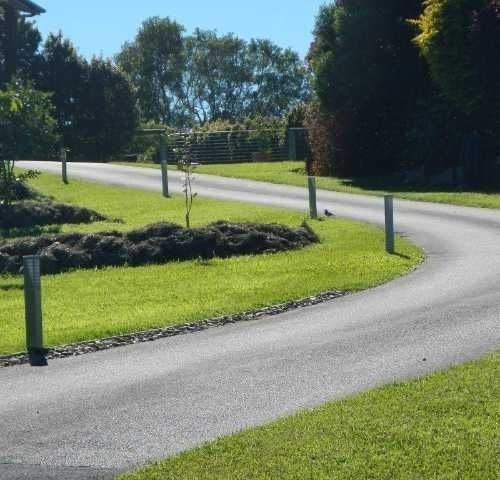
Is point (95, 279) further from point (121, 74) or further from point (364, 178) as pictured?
point (121, 74)

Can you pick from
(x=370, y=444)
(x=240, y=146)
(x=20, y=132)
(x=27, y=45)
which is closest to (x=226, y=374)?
(x=370, y=444)

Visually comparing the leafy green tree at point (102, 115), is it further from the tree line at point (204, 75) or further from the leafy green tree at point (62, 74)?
the tree line at point (204, 75)

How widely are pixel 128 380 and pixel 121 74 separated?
54480mm

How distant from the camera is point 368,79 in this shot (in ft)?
129

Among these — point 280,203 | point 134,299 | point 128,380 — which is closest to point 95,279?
point 134,299

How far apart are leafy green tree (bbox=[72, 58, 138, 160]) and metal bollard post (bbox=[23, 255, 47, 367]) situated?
167ft

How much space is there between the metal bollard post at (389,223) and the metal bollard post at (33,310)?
30.0 ft

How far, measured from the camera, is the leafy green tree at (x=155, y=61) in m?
95.4

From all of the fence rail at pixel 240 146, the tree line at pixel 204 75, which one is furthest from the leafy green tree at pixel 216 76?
the fence rail at pixel 240 146

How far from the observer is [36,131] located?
29.2m

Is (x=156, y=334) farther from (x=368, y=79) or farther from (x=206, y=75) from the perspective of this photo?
(x=206, y=75)

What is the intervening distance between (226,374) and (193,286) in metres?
6.69

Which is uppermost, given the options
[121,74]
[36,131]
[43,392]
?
[121,74]

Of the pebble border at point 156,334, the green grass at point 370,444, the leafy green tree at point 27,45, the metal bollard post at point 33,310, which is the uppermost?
the leafy green tree at point 27,45
